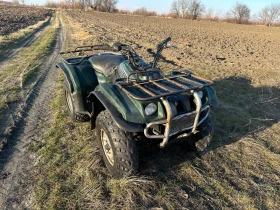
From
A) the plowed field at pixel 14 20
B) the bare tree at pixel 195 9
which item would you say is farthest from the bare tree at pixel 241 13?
the plowed field at pixel 14 20

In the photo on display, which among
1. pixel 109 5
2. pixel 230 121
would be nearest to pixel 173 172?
pixel 230 121

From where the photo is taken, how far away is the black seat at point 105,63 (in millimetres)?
3908

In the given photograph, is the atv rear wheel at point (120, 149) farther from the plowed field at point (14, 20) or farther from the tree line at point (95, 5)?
the tree line at point (95, 5)

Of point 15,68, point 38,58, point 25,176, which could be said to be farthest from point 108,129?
point 38,58

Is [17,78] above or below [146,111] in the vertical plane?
below

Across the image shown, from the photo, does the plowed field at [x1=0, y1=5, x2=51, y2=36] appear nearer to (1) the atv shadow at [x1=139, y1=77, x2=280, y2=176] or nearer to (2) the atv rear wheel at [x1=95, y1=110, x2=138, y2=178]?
(1) the atv shadow at [x1=139, y1=77, x2=280, y2=176]

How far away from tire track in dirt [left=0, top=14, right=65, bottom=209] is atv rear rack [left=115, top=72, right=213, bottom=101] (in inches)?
65.7

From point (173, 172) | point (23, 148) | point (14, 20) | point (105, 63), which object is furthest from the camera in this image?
point (14, 20)

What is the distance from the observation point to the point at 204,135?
3430 millimetres

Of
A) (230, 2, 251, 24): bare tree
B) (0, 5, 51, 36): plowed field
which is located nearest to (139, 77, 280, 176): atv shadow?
(0, 5, 51, 36): plowed field

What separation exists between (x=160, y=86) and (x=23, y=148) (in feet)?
7.54

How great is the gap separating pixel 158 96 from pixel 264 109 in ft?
12.6

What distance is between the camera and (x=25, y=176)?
3.16 metres

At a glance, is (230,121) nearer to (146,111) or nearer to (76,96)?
(146,111)
